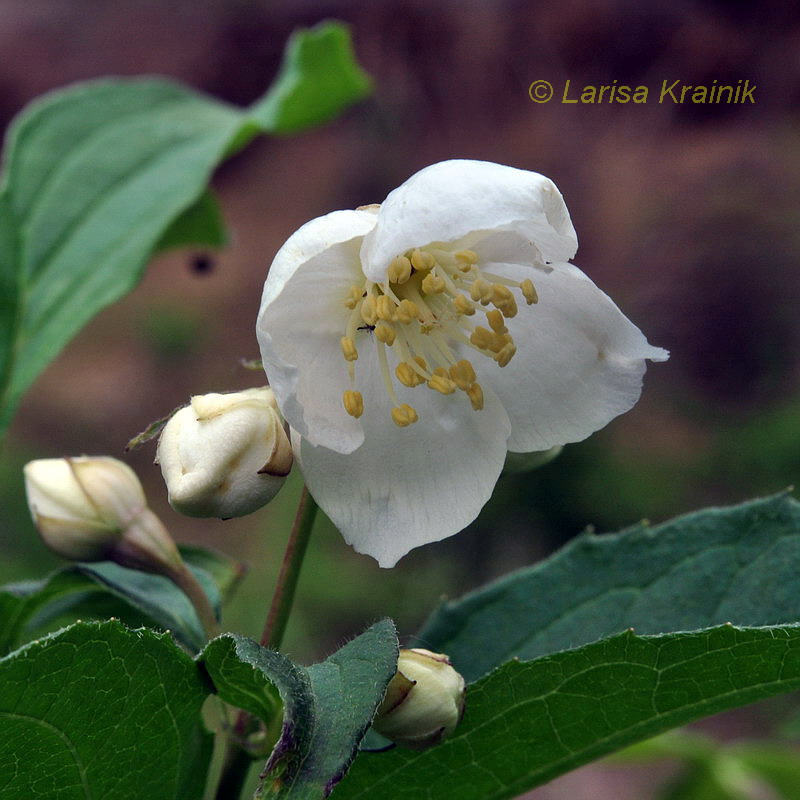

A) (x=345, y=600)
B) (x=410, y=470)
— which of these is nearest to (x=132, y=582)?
(x=410, y=470)

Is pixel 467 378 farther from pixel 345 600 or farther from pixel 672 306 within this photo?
pixel 672 306

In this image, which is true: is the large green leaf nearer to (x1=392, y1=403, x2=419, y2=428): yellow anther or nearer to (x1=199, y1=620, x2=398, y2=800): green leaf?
(x1=392, y1=403, x2=419, y2=428): yellow anther

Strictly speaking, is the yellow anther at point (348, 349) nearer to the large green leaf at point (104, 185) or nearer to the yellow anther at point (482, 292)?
the yellow anther at point (482, 292)

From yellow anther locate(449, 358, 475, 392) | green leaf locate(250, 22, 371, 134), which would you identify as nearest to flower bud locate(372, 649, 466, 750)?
yellow anther locate(449, 358, 475, 392)

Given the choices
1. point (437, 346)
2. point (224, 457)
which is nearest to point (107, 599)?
point (224, 457)

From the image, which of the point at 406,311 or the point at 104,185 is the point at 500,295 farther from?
the point at 104,185

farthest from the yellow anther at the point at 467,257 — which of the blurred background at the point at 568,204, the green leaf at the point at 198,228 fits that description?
the blurred background at the point at 568,204
